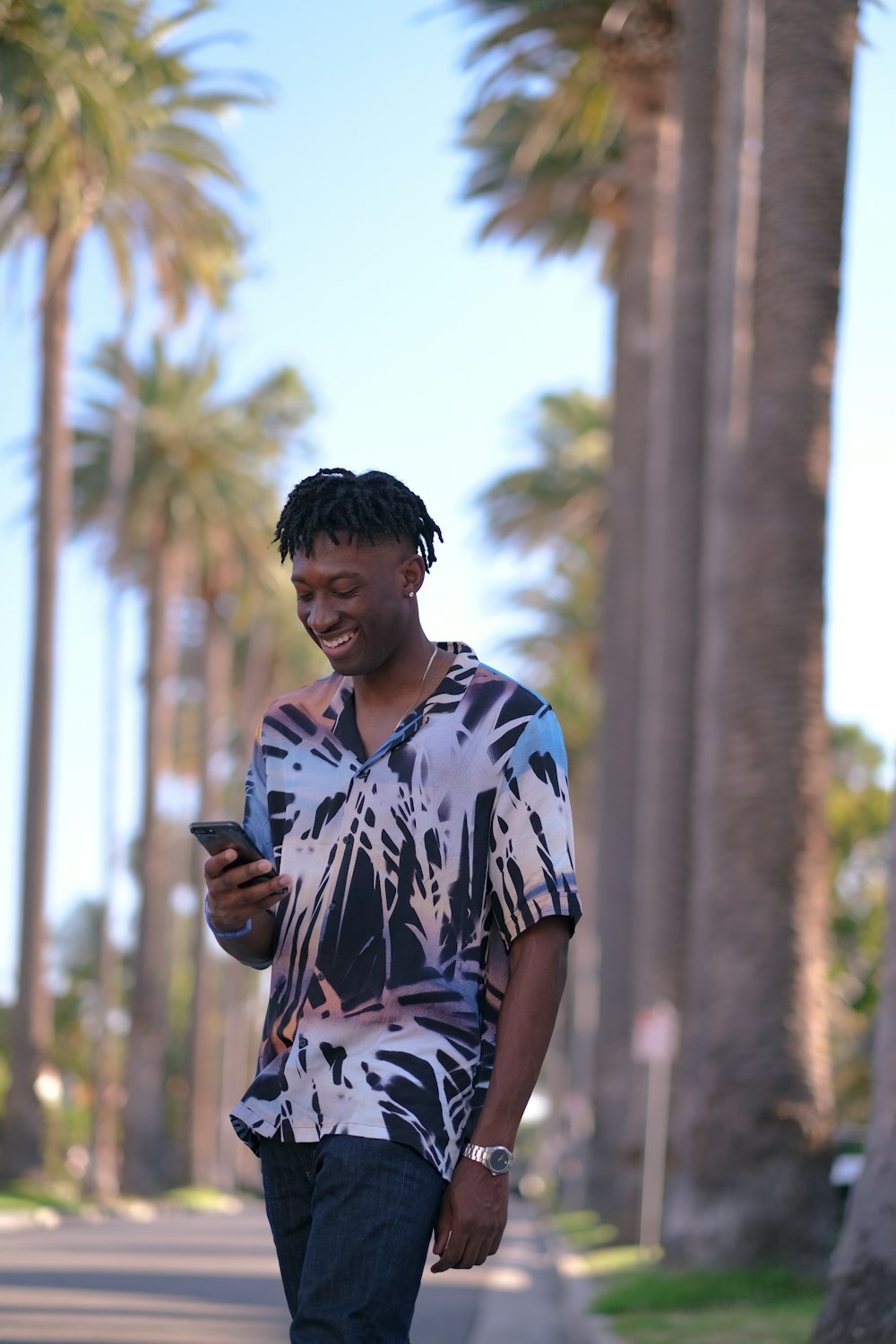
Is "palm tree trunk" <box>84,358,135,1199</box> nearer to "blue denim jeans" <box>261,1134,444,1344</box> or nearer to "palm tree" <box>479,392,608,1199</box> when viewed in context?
"palm tree" <box>479,392,608,1199</box>

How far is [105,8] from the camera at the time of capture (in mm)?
31016

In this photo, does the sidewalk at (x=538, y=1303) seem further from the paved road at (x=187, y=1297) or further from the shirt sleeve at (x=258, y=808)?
the shirt sleeve at (x=258, y=808)

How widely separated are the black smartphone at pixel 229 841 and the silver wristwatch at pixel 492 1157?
557mm

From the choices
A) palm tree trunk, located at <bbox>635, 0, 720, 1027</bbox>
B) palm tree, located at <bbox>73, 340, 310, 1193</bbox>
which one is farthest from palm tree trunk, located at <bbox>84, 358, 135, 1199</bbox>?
palm tree trunk, located at <bbox>635, 0, 720, 1027</bbox>

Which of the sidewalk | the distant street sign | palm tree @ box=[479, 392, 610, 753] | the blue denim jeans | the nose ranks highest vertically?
palm tree @ box=[479, 392, 610, 753]

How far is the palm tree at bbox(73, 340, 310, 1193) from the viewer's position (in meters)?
45.1

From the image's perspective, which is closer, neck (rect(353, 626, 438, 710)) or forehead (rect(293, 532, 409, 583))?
forehead (rect(293, 532, 409, 583))

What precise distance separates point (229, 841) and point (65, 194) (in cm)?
2937

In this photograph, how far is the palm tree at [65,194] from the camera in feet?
96.4

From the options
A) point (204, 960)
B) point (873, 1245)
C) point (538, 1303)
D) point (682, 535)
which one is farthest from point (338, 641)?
point (204, 960)

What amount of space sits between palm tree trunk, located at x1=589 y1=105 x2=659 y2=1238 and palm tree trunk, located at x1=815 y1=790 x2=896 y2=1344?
20.2 metres

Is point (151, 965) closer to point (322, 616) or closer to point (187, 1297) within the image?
point (187, 1297)

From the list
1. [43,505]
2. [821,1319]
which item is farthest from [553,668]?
[821,1319]

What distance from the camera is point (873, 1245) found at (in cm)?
853
